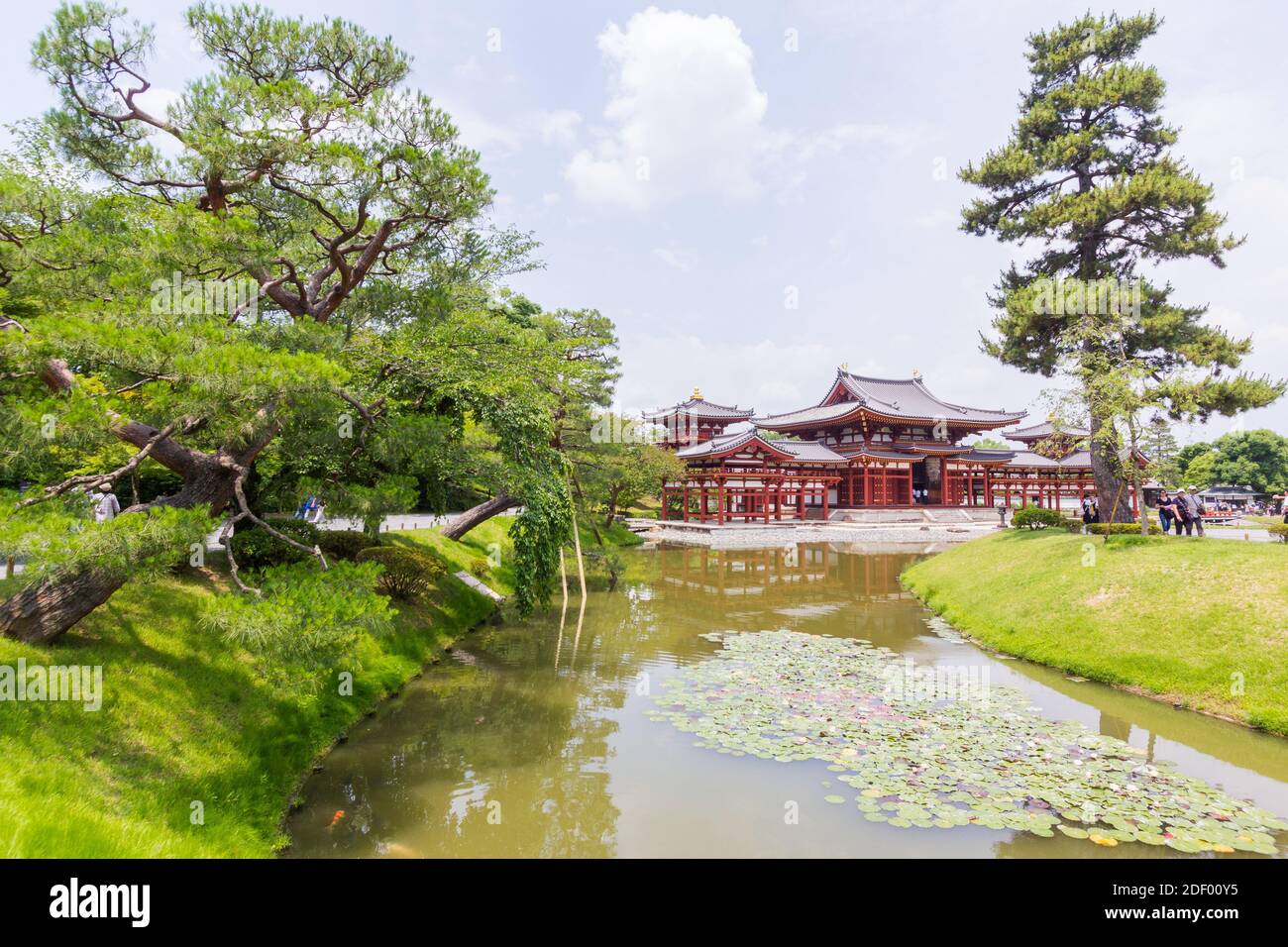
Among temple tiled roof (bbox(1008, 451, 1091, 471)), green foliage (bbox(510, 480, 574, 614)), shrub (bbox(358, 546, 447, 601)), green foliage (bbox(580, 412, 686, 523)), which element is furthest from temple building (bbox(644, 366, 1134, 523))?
green foliage (bbox(510, 480, 574, 614))

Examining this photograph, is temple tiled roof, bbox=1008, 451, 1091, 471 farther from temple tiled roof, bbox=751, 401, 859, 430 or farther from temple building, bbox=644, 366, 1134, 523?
temple tiled roof, bbox=751, 401, 859, 430

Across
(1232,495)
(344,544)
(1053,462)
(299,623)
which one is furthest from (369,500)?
(1232,495)

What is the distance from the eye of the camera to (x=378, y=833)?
560cm

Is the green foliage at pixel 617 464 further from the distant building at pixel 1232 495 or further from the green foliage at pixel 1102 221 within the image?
the distant building at pixel 1232 495

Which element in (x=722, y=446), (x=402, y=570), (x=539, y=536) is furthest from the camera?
(x=722, y=446)

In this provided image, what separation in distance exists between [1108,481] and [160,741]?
72.6ft

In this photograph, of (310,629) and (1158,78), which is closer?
(310,629)

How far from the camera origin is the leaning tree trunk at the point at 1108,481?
16.8 m

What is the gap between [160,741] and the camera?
5699mm

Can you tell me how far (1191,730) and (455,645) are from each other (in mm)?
11708

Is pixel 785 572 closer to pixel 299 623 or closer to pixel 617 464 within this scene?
pixel 617 464

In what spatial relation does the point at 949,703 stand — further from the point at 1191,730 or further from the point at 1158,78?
the point at 1158,78

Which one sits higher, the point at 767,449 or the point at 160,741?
the point at 767,449
